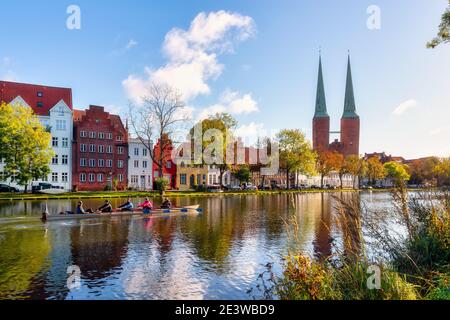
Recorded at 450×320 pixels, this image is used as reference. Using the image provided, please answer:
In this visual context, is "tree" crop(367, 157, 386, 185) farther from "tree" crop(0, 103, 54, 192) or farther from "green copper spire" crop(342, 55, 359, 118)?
"tree" crop(0, 103, 54, 192)

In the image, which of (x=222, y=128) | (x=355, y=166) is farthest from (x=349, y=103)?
(x=222, y=128)

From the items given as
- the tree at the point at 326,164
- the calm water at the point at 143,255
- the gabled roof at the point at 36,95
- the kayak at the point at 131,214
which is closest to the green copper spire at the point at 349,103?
the tree at the point at 326,164

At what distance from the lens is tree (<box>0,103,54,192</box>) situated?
5438 centimetres

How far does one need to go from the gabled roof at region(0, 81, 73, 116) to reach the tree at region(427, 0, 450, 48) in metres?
70.6

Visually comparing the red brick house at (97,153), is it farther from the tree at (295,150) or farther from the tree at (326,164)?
the tree at (326,164)

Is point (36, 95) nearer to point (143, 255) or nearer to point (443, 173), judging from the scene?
point (143, 255)

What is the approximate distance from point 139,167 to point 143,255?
211ft

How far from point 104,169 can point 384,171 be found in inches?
3968

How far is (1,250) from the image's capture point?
19125 millimetres

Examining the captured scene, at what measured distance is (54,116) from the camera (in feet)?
238

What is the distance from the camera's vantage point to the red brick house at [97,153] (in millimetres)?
72688

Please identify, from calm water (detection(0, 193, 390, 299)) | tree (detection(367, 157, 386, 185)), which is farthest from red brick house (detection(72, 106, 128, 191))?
tree (detection(367, 157, 386, 185))
